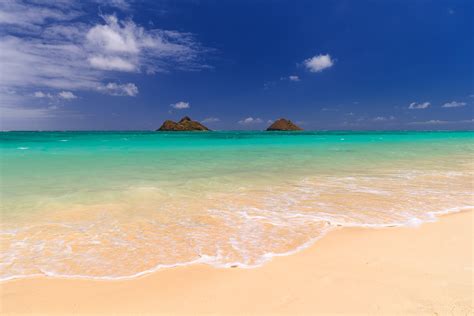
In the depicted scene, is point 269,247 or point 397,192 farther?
point 397,192

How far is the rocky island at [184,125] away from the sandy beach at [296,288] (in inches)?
4667

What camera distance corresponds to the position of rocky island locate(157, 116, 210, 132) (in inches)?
4670

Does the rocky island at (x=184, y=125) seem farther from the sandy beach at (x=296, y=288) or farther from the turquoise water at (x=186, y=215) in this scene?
the sandy beach at (x=296, y=288)

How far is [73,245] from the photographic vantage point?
148 inches

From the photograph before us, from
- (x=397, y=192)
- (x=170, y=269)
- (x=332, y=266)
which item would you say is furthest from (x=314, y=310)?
(x=397, y=192)

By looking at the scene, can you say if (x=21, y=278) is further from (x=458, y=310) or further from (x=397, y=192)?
(x=397, y=192)

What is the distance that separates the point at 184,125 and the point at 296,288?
119665 mm

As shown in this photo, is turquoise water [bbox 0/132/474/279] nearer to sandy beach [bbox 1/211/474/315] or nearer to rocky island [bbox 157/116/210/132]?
sandy beach [bbox 1/211/474/315]

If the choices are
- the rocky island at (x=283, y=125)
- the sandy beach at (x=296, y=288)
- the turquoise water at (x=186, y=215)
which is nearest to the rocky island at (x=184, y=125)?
the rocky island at (x=283, y=125)

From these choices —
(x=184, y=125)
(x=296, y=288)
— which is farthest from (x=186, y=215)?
(x=184, y=125)

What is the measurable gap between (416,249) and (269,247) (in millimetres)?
1959

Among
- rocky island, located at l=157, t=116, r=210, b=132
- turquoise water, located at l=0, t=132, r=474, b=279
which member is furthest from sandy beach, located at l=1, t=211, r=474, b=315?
rocky island, located at l=157, t=116, r=210, b=132

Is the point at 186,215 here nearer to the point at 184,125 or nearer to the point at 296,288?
the point at 296,288

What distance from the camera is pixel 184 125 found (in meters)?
119
